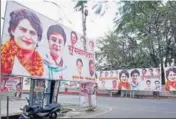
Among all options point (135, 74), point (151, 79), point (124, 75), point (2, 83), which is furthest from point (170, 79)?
point (2, 83)

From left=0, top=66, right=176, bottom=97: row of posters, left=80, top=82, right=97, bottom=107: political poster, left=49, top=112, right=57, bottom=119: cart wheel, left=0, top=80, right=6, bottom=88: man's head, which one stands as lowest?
left=49, top=112, right=57, bottom=119: cart wheel

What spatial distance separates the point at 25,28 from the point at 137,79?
18153 millimetres

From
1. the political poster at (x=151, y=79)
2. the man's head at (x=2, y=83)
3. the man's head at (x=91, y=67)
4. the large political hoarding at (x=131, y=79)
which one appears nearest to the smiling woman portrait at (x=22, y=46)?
the man's head at (x=2, y=83)

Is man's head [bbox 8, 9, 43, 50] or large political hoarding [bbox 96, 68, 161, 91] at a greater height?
man's head [bbox 8, 9, 43, 50]

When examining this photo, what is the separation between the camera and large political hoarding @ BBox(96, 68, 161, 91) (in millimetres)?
25636

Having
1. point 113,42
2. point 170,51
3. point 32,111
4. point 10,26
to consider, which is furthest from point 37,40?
point 113,42

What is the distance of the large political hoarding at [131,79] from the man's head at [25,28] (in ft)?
53.9

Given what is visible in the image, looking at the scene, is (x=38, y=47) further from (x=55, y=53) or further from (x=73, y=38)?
(x=73, y=38)

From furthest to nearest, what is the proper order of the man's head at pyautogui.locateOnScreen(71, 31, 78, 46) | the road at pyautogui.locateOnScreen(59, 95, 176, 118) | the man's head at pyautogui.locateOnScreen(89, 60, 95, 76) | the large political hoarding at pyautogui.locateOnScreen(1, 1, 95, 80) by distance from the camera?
the man's head at pyautogui.locateOnScreen(89, 60, 95, 76) < the man's head at pyautogui.locateOnScreen(71, 31, 78, 46) < the road at pyautogui.locateOnScreen(59, 95, 176, 118) < the large political hoarding at pyautogui.locateOnScreen(1, 1, 95, 80)

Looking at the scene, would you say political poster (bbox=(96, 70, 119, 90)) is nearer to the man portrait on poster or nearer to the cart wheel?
the man portrait on poster

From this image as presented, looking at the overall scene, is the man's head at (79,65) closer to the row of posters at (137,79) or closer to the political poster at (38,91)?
the political poster at (38,91)

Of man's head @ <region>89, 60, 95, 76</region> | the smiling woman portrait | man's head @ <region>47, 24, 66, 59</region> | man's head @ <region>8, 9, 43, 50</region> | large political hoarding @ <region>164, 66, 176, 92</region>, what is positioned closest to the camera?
the smiling woman portrait

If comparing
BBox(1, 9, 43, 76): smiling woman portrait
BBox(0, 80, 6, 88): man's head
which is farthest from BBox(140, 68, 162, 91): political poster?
BBox(0, 80, 6, 88): man's head

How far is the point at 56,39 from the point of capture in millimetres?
11867
